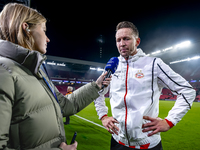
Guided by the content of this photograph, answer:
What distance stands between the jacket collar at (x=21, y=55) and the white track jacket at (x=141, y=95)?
1.03m

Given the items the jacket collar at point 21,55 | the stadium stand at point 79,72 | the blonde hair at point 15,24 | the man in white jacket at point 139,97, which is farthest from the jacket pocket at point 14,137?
the stadium stand at point 79,72

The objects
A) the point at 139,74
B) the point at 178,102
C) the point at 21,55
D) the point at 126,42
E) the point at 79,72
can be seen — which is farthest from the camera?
the point at 79,72

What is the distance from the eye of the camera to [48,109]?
73cm

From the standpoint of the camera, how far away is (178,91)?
54.1 inches

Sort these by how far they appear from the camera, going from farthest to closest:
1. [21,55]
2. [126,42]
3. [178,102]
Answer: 1. [126,42]
2. [178,102]
3. [21,55]

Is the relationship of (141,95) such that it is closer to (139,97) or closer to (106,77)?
(139,97)

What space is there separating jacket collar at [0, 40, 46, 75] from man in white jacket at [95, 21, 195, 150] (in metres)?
1.03

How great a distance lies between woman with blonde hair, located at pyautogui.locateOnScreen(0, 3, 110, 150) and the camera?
0.55m

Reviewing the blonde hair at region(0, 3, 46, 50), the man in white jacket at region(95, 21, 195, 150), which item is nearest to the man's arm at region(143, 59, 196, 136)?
the man in white jacket at region(95, 21, 195, 150)

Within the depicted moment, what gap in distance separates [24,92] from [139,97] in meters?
1.17

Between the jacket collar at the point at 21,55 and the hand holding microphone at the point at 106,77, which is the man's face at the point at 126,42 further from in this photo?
the jacket collar at the point at 21,55

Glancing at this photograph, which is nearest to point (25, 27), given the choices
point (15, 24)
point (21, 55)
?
point (15, 24)

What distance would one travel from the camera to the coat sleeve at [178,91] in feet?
4.27

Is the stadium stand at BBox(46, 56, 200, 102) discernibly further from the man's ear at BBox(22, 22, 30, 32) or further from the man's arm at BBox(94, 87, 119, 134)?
the man's ear at BBox(22, 22, 30, 32)
